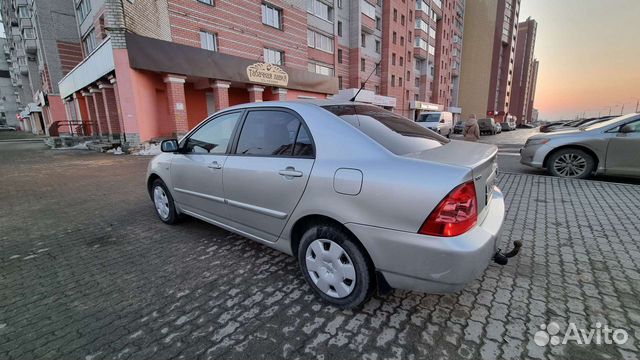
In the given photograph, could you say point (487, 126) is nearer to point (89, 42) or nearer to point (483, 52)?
point (89, 42)

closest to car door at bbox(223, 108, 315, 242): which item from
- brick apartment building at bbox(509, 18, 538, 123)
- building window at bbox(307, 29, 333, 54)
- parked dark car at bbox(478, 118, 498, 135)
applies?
building window at bbox(307, 29, 333, 54)

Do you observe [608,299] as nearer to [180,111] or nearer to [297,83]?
[180,111]

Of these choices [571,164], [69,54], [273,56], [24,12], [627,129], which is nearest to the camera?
[627,129]

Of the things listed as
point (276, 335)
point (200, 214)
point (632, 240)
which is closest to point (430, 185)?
point (276, 335)

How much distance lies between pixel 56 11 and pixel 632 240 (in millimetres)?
30813

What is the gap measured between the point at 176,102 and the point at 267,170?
1197 centimetres

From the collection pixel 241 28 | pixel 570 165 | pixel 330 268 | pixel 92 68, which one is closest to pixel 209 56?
pixel 241 28

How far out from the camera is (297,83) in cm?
1808

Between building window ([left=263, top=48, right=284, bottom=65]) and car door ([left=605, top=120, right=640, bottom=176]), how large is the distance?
1700cm

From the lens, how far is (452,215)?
5.43 feet

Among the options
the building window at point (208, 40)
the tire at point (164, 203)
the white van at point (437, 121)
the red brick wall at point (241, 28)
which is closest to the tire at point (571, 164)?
the tire at point (164, 203)

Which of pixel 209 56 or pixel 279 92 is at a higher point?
pixel 209 56

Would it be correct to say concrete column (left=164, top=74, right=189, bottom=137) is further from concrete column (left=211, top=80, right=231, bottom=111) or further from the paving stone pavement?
the paving stone pavement

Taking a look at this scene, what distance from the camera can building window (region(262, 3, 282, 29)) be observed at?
17.5 m
